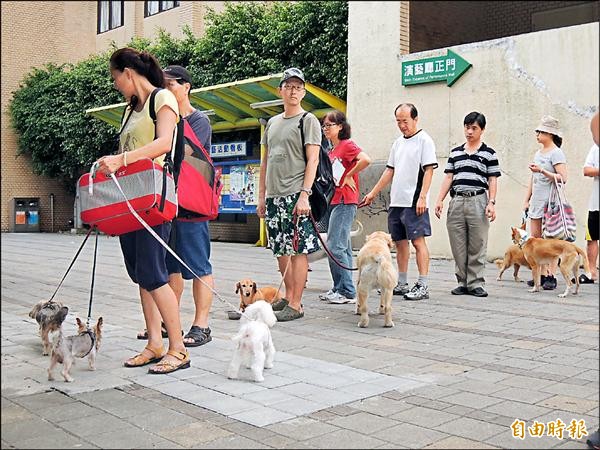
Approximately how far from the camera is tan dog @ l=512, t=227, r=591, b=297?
24.5 feet

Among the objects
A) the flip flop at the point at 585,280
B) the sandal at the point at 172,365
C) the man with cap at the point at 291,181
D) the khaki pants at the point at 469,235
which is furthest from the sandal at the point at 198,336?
the flip flop at the point at 585,280

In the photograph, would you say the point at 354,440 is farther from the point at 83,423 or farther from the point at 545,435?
the point at 83,423

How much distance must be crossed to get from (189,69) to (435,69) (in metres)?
4.85

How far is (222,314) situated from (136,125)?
277 centimetres

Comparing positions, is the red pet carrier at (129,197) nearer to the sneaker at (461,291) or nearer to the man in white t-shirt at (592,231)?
the sneaker at (461,291)

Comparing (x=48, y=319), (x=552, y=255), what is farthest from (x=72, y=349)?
(x=552, y=255)

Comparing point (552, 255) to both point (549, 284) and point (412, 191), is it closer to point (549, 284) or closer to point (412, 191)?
point (549, 284)

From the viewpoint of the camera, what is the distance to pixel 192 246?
5090 mm

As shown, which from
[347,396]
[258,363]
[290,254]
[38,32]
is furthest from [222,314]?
[38,32]

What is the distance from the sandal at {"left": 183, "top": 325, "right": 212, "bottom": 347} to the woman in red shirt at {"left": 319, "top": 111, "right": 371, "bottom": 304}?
215cm

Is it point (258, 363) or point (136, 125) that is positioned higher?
point (136, 125)

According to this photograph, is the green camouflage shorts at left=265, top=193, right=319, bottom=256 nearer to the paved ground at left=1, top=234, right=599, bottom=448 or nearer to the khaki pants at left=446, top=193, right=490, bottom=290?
the paved ground at left=1, top=234, right=599, bottom=448

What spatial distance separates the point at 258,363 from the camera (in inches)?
160

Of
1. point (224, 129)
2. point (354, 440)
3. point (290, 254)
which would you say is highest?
point (224, 129)
